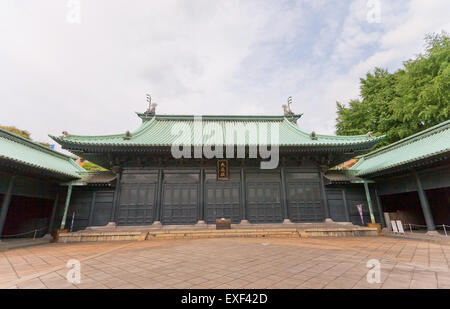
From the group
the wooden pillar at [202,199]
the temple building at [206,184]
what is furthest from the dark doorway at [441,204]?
the wooden pillar at [202,199]

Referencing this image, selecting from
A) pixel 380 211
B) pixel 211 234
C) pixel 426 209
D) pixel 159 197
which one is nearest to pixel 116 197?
pixel 159 197

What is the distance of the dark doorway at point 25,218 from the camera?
12977 millimetres

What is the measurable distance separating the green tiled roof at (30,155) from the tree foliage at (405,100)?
2660 centimetres

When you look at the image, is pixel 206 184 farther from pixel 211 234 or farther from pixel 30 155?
pixel 30 155

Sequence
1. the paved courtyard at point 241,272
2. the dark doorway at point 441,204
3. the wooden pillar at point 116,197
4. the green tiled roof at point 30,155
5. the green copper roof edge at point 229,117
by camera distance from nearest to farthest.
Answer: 1. the paved courtyard at point 241,272
2. the green tiled roof at point 30,155
3. the wooden pillar at point 116,197
4. the dark doorway at point 441,204
5. the green copper roof edge at point 229,117

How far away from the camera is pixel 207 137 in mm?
14359

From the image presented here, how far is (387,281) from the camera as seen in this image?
139 inches

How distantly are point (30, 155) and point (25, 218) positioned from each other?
15.4 ft

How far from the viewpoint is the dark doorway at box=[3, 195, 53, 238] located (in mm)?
12977

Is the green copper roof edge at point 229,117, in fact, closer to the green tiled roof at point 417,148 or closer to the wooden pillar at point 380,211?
the green tiled roof at point 417,148

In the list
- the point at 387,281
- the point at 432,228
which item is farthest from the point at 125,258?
the point at 432,228

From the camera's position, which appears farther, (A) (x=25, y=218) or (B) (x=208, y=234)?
(A) (x=25, y=218)
